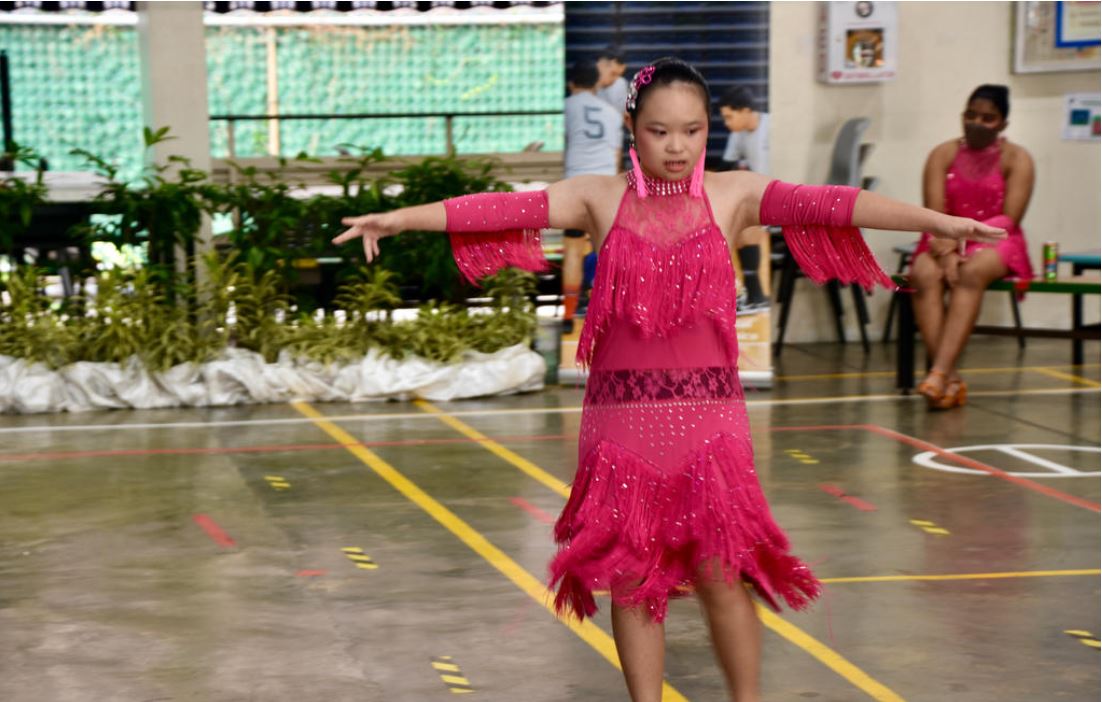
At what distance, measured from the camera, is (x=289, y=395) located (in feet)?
26.8

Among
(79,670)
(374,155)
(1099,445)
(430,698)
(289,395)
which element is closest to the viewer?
(430,698)

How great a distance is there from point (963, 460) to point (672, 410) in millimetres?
3663

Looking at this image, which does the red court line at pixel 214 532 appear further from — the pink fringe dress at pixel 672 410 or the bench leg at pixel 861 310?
the bench leg at pixel 861 310

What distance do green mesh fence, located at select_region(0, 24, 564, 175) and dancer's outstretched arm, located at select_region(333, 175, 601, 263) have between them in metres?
20.2

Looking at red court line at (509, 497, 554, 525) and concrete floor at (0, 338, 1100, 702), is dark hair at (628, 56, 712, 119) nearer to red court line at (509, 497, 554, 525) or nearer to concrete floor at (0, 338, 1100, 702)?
concrete floor at (0, 338, 1100, 702)

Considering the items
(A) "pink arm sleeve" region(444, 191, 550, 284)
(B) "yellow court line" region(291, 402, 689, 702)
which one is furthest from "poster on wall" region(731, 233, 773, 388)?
(A) "pink arm sleeve" region(444, 191, 550, 284)

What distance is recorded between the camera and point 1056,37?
34.6 feet

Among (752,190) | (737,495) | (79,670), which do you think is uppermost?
(752,190)

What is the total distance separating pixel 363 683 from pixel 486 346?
16.2 ft

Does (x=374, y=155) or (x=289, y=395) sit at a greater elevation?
(x=374, y=155)

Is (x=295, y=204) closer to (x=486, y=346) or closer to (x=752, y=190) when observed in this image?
(x=486, y=346)

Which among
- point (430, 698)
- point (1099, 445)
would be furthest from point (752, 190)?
point (1099, 445)

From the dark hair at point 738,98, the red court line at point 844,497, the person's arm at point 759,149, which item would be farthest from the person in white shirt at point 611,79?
the red court line at point 844,497

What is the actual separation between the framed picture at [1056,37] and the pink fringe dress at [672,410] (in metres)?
8.17
